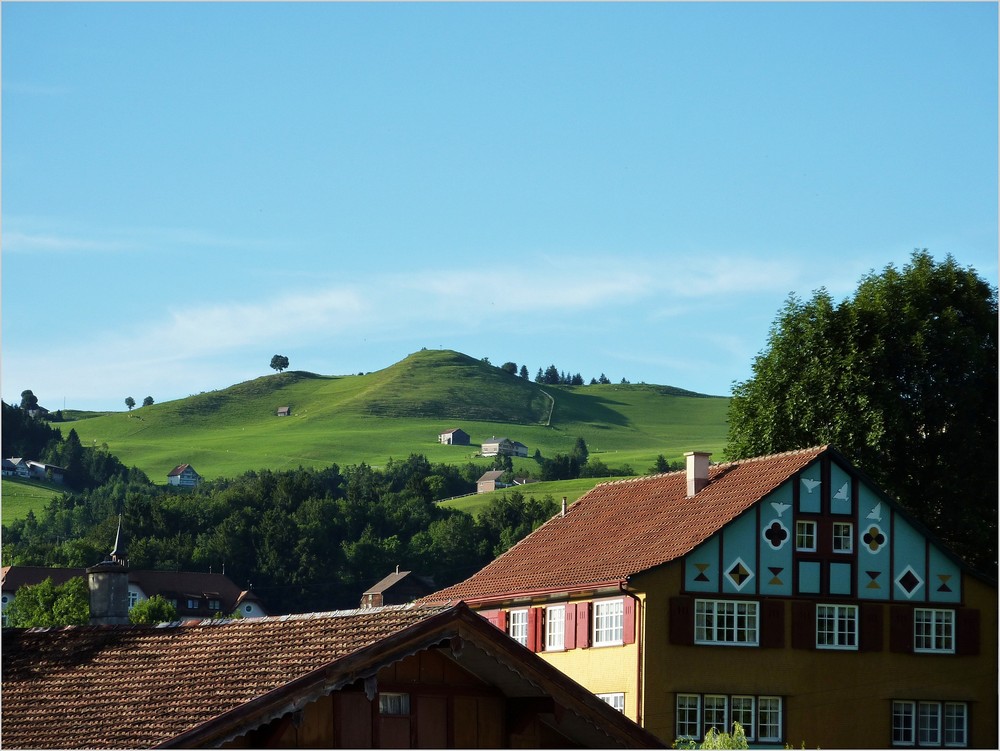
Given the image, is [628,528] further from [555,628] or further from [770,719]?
[770,719]

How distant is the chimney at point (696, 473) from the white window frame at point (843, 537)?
172 inches

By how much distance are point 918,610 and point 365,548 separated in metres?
122

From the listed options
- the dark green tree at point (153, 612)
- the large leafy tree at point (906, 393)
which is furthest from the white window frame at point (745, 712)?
the dark green tree at point (153, 612)

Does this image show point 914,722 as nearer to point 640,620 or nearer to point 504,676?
point 640,620

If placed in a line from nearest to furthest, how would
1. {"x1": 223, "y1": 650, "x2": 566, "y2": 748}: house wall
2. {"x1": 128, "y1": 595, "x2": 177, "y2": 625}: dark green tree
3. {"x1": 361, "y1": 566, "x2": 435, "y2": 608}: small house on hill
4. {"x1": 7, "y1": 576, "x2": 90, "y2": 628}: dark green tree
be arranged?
{"x1": 223, "y1": 650, "x2": 566, "y2": 748}: house wall, {"x1": 7, "y1": 576, "x2": 90, "y2": 628}: dark green tree, {"x1": 128, "y1": 595, "x2": 177, "y2": 625}: dark green tree, {"x1": 361, "y1": 566, "x2": 435, "y2": 608}: small house on hill

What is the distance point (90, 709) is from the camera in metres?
19.2

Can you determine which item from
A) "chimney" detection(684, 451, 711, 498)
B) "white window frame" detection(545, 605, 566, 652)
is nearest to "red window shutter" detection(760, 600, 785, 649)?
"chimney" detection(684, 451, 711, 498)

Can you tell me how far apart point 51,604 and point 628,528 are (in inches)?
3227

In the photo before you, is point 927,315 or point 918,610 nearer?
point 918,610

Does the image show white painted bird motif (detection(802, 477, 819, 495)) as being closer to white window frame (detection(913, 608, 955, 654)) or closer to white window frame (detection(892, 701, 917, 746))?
→ white window frame (detection(913, 608, 955, 654))

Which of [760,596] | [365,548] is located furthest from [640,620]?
[365,548]

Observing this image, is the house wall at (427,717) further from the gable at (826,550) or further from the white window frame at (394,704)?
the gable at (826,550)

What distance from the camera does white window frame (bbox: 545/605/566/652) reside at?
4647 cm

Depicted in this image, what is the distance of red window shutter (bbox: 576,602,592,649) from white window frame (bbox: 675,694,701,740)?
134 inches
